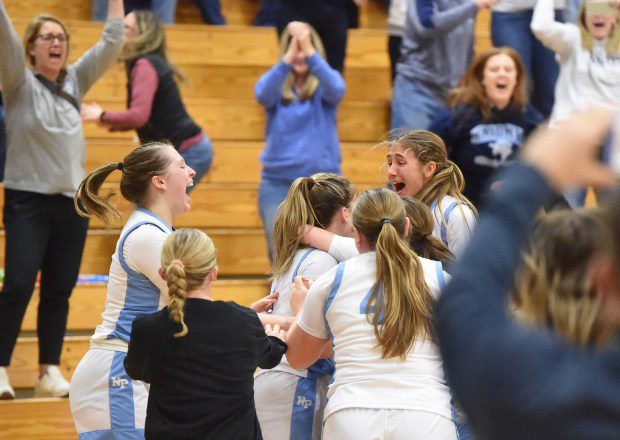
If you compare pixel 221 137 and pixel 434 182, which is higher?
pixel 434 182

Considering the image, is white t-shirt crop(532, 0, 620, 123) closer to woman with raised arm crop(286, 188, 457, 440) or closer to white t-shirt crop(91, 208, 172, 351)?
woman with raised arm crop(286, 188, 457, 440)

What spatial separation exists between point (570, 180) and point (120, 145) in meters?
5.35

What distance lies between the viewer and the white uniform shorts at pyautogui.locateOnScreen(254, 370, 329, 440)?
3219 mm

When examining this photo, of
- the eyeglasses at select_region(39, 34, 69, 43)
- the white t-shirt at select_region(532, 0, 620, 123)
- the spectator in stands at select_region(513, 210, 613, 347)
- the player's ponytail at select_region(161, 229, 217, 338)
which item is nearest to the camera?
the spectator in stands at select_region(513, 210, 613, 347)

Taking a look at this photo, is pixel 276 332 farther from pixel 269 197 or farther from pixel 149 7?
pixel 149 7

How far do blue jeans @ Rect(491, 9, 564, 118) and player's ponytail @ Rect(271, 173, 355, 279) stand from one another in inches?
121

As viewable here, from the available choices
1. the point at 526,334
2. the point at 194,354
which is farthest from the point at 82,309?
the point at 526,334

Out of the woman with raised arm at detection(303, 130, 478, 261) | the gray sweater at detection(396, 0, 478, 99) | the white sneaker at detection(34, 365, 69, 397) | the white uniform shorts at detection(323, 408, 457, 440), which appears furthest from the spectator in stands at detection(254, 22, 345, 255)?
the white uniform shorts at detection(323, 408, 457, 440)

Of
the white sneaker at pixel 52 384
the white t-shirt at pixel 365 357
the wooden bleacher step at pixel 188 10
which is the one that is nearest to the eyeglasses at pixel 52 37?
the white sneaker at pixel 52 384

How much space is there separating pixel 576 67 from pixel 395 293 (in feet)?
10.5

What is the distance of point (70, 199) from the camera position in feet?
14.7

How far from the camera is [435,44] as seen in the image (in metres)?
6.11

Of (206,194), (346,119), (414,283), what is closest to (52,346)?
(206,194)

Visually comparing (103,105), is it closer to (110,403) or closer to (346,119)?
(346,119)
